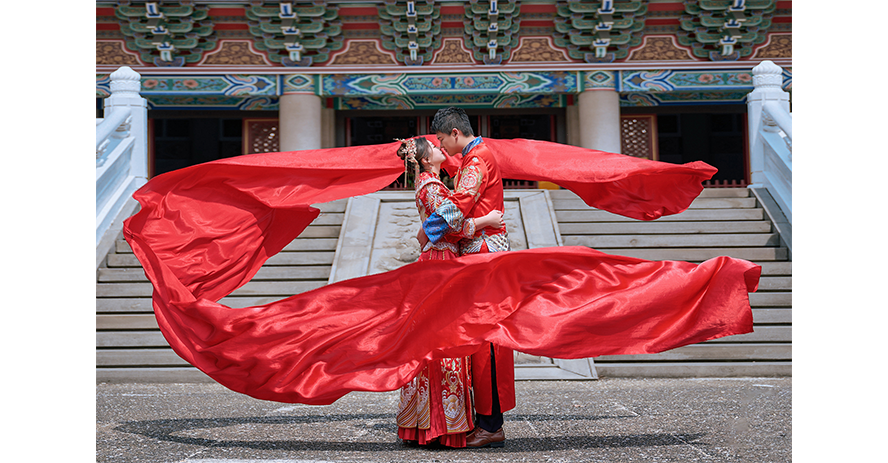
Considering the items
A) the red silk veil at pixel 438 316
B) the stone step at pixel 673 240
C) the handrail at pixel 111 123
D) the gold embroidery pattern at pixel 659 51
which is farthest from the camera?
the gold embroidery pattern at pixel 659 51

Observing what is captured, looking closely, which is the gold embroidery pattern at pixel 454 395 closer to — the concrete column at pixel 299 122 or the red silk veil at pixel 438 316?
the red silk veil at pixel 438 316

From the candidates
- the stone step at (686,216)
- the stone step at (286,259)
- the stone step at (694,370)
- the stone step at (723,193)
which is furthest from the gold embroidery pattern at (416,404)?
the stone step at (723,193)

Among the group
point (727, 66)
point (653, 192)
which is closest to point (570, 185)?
point (653, 192)

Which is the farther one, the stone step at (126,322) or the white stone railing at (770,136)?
the white stone railing at (770,136)

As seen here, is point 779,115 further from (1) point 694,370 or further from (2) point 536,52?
(2) point 536,52

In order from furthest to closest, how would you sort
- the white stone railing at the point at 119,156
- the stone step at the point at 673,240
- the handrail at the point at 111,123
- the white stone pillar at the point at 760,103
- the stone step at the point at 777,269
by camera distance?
the white stone pillar at the point at 760,103 → the handrail at the point at 111,123 → the white stone railing at the point at 119,156 → the stone step at the point at 673,240 → the stone step at the point at 777,269

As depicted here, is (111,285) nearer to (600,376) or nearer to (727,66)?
(600,376)

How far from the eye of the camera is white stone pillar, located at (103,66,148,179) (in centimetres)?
831

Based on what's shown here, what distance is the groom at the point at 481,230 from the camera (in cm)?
315

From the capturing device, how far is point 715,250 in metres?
7.12

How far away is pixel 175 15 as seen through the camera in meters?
11.6

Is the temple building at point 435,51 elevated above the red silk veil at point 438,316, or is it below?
above

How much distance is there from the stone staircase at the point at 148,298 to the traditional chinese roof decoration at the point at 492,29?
17.4 ft

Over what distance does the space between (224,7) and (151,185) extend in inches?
357
